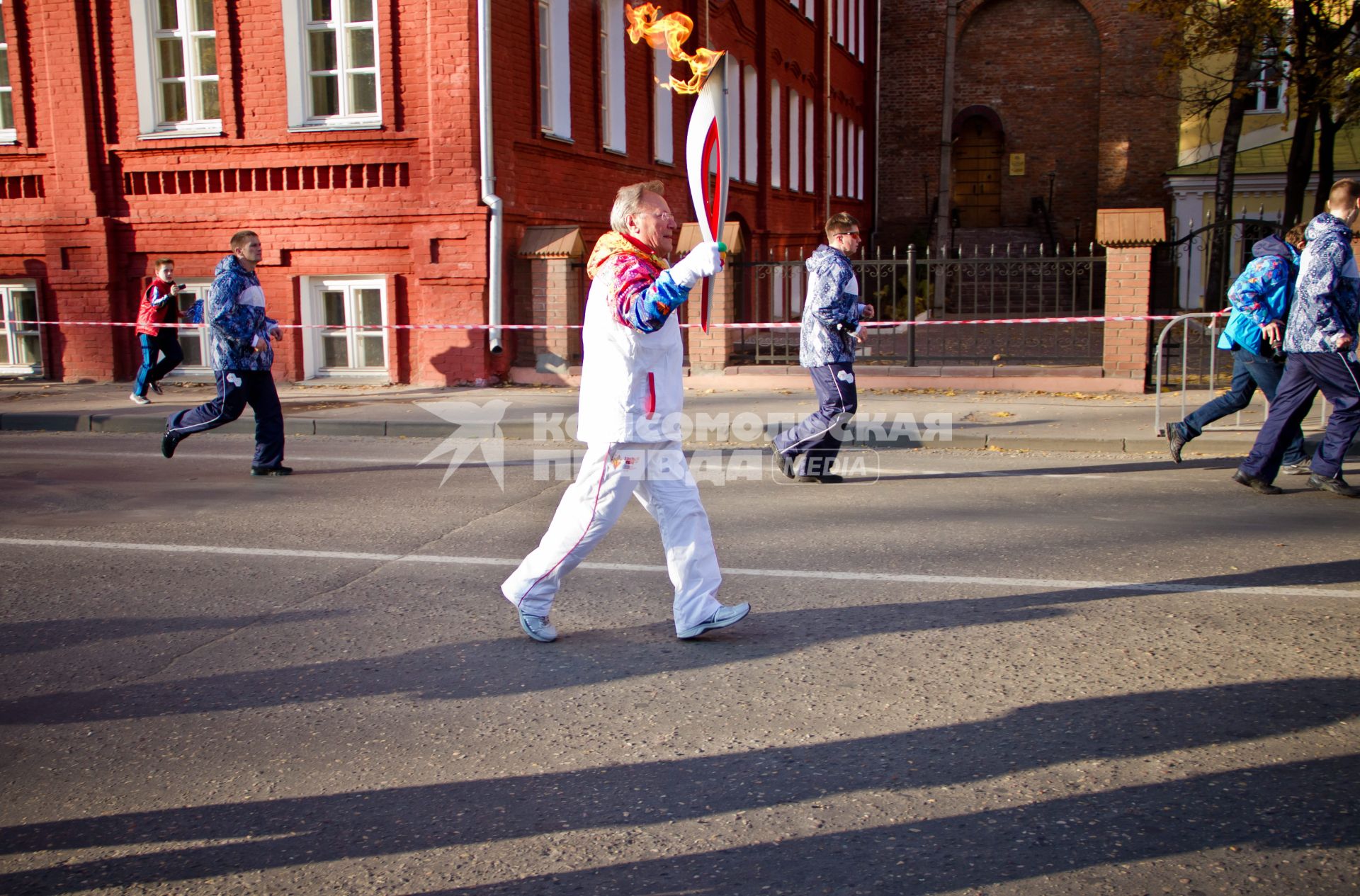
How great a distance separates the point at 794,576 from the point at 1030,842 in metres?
2.81

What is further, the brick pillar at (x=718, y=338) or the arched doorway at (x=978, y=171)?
the arched doorway at (x=978, y=171)

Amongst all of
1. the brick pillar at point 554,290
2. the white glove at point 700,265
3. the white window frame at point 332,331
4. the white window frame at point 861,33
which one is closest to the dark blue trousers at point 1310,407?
the white glove at point 700,265

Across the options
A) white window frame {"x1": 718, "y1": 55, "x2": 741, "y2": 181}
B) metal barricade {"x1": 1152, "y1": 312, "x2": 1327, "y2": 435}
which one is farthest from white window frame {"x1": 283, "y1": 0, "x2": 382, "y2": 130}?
metal barricade {"x1": 1152, "y1": 312, "x2": 1327, "y2": 435}

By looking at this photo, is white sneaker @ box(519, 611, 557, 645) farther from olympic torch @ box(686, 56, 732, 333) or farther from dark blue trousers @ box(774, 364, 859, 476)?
dark blue trousers @ box(774, 364, 859, 476)

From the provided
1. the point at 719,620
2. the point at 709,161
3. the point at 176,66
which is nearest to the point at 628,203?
the point at 709,161

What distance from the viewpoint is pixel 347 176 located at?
49.8 feet

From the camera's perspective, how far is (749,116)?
25.0 m

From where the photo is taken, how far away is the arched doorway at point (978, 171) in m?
36.1

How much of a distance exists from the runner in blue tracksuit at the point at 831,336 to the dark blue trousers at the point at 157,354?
883 centimetres

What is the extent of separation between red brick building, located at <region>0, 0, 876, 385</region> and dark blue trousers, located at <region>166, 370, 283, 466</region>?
18.6 ft

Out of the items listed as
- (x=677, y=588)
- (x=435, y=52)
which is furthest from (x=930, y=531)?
(x=435, y=52)

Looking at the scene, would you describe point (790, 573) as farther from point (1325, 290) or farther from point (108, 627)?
point (1325, 290)

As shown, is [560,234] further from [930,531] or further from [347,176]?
[930,531]

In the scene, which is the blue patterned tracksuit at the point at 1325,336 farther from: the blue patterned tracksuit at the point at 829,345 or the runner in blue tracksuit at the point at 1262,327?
the blue patterned tracksuit at the point at 829,345
